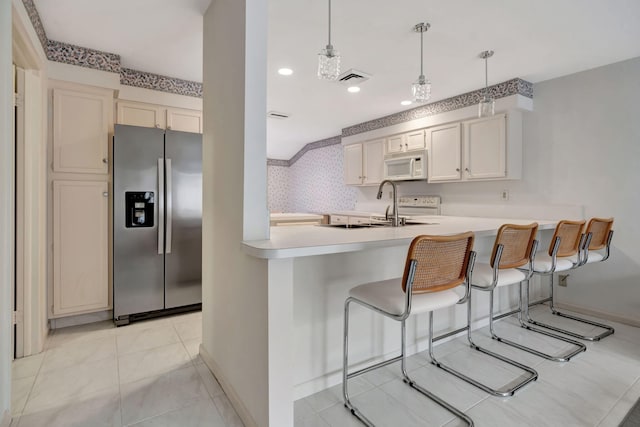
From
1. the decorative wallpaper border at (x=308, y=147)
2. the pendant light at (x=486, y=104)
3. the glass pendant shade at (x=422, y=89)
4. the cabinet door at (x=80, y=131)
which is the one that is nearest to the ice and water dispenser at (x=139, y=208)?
the cabinet door at (x=80, y=131)

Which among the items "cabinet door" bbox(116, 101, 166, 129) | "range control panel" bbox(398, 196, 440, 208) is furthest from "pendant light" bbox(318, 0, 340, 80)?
"range control panel" bbox(398, 196, 440, 208)

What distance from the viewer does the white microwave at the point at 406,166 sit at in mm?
4211

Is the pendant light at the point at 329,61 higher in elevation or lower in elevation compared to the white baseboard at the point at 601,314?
higher

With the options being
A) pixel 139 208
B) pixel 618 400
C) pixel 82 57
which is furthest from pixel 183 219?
pixel 618 400

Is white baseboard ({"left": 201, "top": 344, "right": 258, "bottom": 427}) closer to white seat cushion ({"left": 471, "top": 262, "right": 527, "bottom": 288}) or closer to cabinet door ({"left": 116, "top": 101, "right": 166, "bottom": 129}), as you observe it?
white seat cushion ({"left": 471, "top": 262, "right": 527, "bottom": 288})

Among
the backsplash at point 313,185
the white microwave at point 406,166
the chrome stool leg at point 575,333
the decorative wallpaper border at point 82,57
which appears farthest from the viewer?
the backsplash at point 313,185

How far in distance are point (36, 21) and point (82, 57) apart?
53 cm

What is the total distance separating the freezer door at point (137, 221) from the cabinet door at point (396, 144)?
9.92ft

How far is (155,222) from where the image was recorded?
292 cm

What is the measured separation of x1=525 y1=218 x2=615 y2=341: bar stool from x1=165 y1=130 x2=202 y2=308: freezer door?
2860 millimetres

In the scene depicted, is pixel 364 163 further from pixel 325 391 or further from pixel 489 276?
pixel 325 391

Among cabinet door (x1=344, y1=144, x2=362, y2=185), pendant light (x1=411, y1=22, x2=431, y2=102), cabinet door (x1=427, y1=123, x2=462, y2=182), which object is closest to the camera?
pendant light (x1=411, y1=22, x2=431, y2=102)

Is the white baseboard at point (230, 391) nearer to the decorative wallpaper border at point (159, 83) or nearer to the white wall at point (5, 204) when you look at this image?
the white wall at point (5, 204)

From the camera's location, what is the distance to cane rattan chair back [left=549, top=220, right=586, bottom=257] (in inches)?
92.0
